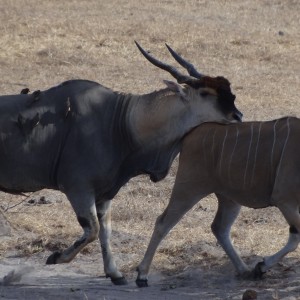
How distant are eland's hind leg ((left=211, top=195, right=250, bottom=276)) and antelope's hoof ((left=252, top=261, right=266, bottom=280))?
0.11m

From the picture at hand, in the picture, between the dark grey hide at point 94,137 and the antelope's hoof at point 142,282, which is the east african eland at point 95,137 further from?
the antelope's hoof at point 142,282

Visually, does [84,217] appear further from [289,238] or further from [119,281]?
[289,238]

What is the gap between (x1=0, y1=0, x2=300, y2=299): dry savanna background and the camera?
22.3 feet

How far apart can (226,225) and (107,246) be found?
800 mm

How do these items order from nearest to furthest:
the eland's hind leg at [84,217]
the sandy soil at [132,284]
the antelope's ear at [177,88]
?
1. the sandy soil at [132,284]
2. the eland's hind leg at [84,217]
3. the antelope's ear at [177,88]

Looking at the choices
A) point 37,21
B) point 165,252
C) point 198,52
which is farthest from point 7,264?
point 37,21

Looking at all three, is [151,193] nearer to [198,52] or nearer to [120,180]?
[120,180]

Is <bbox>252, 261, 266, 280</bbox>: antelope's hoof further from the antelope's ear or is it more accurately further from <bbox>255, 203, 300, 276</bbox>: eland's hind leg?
the antelope's ear

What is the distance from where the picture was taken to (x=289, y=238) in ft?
21.5

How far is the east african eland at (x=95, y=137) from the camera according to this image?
6594 millimetres

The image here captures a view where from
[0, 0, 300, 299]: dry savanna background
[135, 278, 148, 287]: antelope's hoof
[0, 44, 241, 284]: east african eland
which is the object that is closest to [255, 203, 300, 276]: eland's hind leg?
[0, 0, 300, 299]: dry savanna background

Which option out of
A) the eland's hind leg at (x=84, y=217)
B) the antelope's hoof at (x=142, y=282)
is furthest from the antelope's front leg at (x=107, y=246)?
the eland's hind leg at (x=84, y=217)

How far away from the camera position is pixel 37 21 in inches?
668

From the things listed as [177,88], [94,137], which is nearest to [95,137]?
[94,137]
